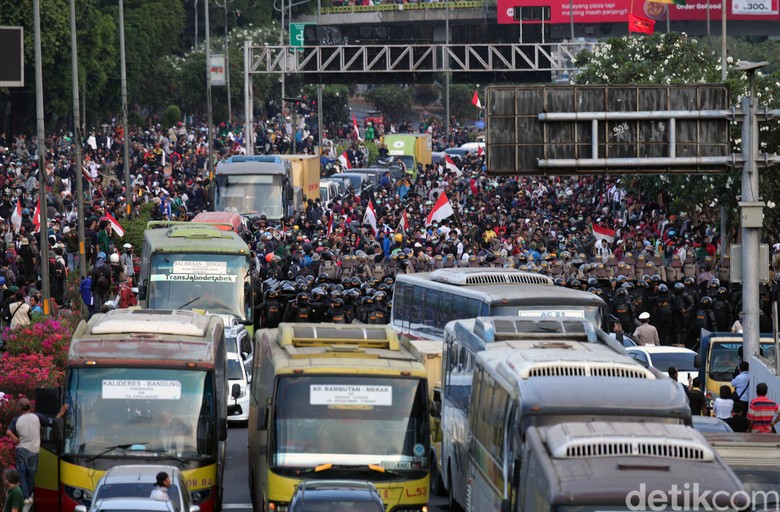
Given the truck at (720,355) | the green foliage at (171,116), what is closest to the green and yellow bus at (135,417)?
the truck at (720,355)

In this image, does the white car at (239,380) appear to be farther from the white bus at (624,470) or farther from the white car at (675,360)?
the white bus at (624,470)

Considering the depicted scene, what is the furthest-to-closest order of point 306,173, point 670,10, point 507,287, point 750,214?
point 670,10 → point 306,173 → point 750,214 → point 507,287

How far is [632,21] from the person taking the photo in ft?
219

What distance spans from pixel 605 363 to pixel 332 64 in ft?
157

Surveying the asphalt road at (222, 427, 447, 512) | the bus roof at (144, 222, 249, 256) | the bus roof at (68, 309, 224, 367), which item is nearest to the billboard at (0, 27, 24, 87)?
the bus roof at (144, 222, 249, 256)

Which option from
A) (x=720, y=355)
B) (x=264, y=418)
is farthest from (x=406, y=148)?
(x=264, y=418)

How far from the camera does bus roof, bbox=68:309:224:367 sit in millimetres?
17781

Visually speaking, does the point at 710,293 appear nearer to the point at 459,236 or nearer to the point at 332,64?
the point at 459,236

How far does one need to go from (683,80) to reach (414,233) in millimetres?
10042

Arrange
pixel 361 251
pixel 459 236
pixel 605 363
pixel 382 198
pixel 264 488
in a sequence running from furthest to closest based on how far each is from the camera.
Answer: pixel 382 198
pixel 459 236
pixel 361 251
pixel 264 488
pixel 605 363

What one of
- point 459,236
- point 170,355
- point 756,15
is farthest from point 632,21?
point 170,355

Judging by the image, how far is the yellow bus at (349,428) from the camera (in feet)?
53.9

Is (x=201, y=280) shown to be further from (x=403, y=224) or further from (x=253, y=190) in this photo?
(x=253, y=190)

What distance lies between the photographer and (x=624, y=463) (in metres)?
12.9
